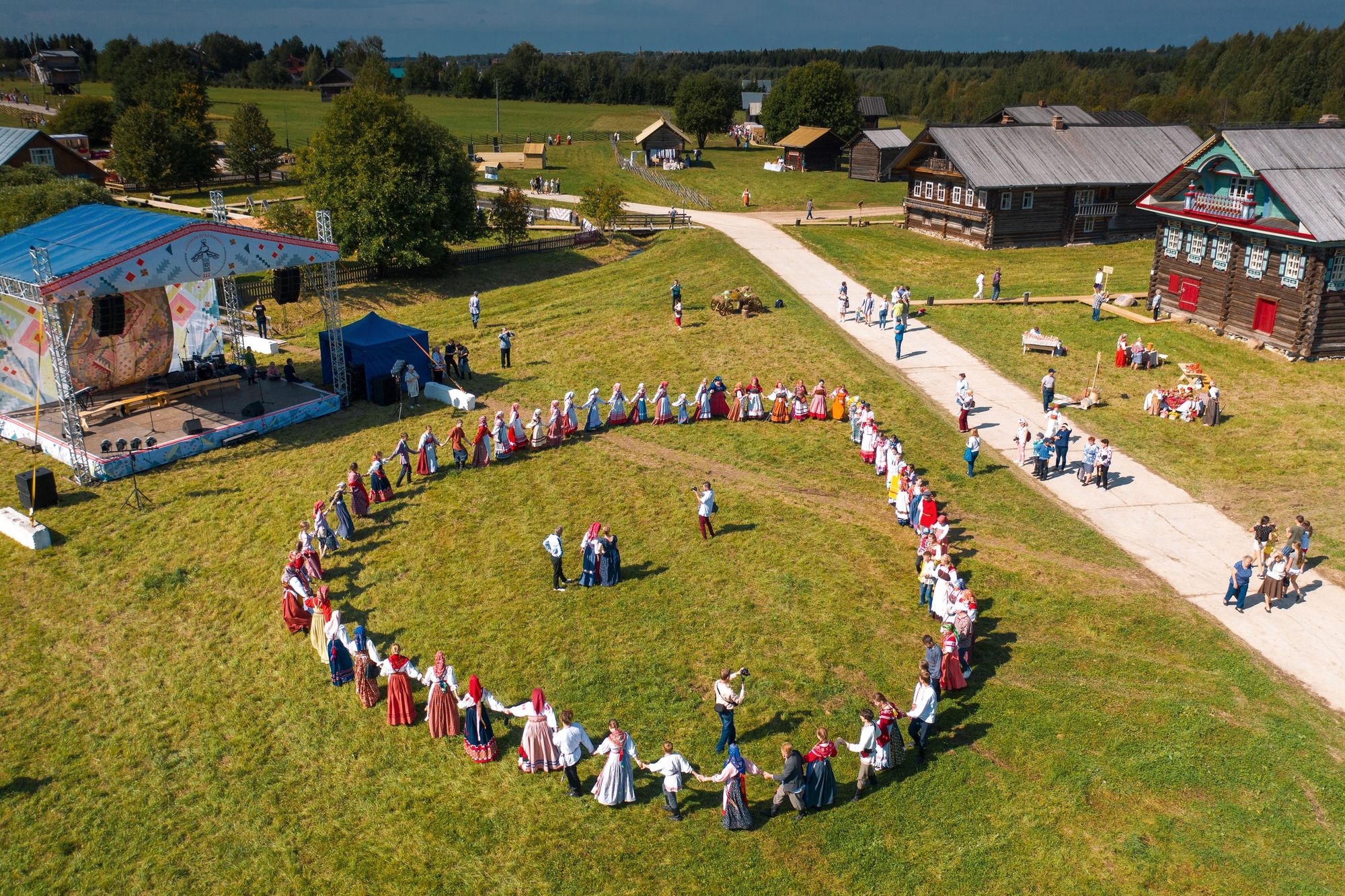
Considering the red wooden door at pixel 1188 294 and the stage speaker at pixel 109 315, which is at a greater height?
the red wooden door at pixel 1188 294

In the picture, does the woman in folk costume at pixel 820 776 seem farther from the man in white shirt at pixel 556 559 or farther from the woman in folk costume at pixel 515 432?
the woman in folk costume at pixel 515 432

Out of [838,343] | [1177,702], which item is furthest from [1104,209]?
[1177,702]

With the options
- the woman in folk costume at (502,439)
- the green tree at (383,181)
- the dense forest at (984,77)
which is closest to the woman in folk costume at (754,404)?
the woman in folk costume at (502,439)

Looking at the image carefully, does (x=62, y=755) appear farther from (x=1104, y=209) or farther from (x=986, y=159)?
(x=1104, y=209)

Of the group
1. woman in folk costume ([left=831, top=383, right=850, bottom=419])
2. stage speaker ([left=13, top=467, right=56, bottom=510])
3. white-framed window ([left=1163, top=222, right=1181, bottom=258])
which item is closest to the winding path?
woman in folk costume ([left=831, top=383, right=850, bottom=419])

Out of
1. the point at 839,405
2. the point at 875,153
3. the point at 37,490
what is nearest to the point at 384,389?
the point at 37,490

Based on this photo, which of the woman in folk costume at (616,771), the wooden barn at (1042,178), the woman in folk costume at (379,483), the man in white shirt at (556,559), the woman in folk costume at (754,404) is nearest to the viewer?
the woman in folk costume at (616,771)

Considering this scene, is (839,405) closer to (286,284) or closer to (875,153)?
(286,284)
